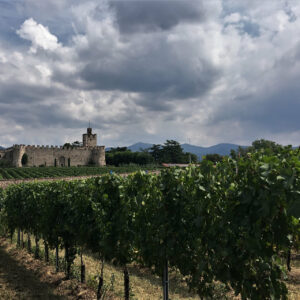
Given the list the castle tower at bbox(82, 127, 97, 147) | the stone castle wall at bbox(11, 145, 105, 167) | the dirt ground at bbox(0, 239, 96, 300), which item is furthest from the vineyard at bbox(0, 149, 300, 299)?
the castle tower at bbox(82, 127, 97, 147)

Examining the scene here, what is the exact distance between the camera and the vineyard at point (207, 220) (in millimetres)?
3295

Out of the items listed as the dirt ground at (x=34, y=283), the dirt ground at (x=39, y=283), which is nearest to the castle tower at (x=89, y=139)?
the dirt ground at (x=39, y=283)

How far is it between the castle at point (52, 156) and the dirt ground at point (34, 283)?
69184mm

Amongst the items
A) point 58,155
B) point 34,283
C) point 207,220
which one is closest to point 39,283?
point 34,283

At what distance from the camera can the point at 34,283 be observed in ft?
27.6

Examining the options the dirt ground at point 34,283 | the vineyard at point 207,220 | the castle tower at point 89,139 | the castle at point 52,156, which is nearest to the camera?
the vineyard at point 207,220

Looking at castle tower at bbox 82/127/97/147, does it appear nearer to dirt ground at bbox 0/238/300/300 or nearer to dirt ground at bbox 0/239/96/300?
dirt ground at bbox 0/238/300/300

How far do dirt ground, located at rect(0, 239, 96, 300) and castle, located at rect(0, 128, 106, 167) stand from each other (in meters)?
69.2

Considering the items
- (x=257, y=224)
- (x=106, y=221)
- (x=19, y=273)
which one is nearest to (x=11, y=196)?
(x=19, y=273)

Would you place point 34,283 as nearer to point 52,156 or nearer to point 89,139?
point 52,156

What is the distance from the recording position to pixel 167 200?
4.93 meters

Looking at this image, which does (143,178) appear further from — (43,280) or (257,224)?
(43,280)

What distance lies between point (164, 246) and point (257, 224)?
82.7 inches

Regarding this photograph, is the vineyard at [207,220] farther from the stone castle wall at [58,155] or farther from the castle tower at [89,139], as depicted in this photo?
the castle tower at [89,139]
